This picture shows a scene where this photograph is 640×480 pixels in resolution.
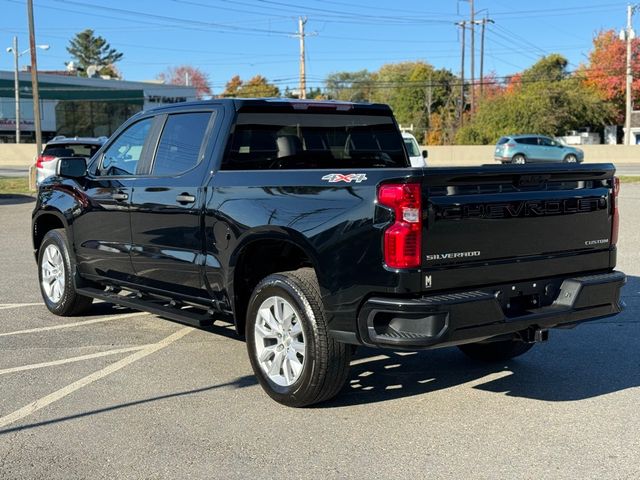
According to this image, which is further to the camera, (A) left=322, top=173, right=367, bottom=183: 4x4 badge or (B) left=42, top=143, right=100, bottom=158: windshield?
(B) left=42, top=143, right=100, bottom=158: windshield

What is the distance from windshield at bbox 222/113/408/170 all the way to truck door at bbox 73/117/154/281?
3.45 ft

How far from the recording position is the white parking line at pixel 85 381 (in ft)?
15.9

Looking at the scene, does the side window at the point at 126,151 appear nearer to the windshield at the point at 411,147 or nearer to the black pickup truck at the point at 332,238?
the black pickup truck at the point at 332,238

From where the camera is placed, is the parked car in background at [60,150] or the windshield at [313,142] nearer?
the windshield at [313,142]

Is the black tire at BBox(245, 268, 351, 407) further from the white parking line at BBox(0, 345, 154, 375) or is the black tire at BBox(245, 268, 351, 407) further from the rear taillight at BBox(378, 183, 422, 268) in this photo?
the white parking line at BBox(0, 345, 154, 375)

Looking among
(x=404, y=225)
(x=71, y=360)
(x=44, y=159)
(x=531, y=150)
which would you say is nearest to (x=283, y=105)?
(x=404, y=225)

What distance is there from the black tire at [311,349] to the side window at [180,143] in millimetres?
1431

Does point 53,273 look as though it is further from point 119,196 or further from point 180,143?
point 180,143

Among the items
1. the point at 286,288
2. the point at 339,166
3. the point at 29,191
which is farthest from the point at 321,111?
the point at 29,191

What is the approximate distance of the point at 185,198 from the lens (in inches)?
224

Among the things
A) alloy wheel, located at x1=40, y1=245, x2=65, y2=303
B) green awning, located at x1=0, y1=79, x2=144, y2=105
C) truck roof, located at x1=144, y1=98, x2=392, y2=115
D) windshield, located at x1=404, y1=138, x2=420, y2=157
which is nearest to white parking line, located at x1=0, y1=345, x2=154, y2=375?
alloy wheel, located at x1=40, y1=245, x2=65, y2=303

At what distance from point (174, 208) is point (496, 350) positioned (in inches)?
106

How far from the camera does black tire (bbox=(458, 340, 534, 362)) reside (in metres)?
5.91

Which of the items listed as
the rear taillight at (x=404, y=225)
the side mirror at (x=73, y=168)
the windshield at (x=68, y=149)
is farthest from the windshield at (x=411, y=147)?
the rear taillight at (x=404, y=225)
